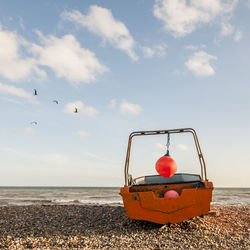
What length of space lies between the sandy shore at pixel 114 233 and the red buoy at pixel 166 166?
1.70m

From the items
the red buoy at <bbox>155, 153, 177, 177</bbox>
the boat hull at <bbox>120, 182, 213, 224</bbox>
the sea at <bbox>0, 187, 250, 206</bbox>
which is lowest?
the sea at <bbox>0, 187, 250, 206</bbox>

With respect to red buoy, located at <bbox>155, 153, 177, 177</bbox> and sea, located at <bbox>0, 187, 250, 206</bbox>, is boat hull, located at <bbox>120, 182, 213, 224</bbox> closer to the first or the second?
red buoy, located at <bbox>155, 153, 177, 177</bbox>

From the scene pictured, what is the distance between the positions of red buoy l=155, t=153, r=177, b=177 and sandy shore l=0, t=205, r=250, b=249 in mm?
1699

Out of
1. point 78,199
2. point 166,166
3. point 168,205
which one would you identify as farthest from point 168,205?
point 78,199

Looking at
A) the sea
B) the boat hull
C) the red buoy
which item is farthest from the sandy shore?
the sea

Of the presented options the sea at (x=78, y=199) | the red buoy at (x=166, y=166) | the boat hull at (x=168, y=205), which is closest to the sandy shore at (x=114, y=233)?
the boat hull at (x=168, y=205)

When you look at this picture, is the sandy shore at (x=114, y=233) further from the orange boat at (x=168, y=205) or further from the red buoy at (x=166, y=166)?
the red buoy at (x=166, y=166)

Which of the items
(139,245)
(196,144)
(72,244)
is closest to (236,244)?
(139,245)

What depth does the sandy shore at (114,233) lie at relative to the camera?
21.9 feet

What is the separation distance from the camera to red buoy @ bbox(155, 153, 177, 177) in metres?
8.52

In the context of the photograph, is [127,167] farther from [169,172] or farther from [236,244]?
[236,244]

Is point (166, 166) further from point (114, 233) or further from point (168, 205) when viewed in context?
point (114, 233)

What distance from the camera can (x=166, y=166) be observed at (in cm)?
852

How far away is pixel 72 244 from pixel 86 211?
17.1ft
